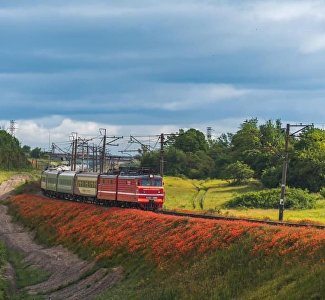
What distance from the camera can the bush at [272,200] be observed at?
64.9m

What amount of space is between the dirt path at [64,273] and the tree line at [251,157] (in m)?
22.7

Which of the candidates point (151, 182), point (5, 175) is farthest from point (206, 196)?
point (5, 175)

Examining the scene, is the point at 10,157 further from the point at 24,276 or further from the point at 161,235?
the point at 161,235

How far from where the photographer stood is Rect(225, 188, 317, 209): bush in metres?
64.9

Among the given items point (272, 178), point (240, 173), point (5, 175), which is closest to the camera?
point (272, 178)

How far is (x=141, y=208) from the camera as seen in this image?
2164 inches

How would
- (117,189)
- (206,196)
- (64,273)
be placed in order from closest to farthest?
(64,273) → (117,189) → (206,196)

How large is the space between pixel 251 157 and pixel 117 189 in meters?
49.2

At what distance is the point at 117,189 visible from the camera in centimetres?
5788

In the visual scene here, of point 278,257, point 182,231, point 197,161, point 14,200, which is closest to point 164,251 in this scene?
point 182,231

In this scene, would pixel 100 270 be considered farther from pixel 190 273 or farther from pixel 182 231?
pixel 190 273

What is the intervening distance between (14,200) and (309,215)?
190 ft

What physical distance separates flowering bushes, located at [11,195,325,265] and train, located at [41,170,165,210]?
7.00 ft

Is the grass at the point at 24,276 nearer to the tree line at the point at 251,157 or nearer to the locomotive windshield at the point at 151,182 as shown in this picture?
the locomotive windshield at the point at 151,182
